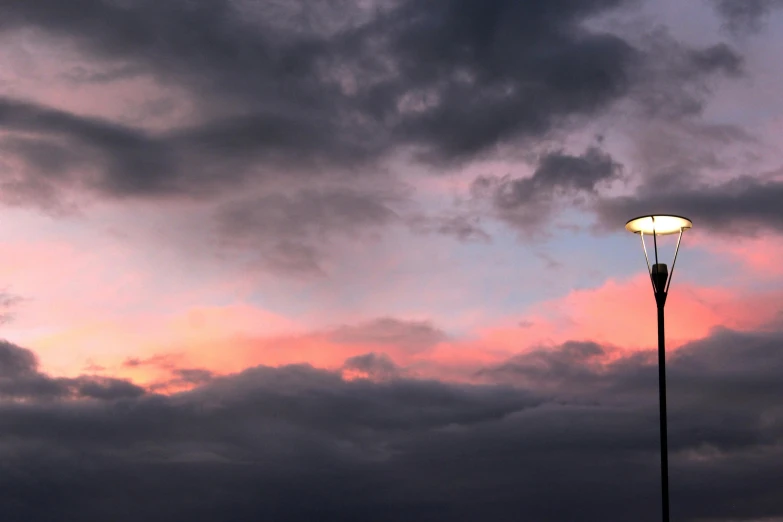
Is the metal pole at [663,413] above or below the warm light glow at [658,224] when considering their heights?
below

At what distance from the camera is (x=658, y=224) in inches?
1206

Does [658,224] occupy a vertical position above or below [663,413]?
above

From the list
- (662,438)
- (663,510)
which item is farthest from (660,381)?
(663,510)

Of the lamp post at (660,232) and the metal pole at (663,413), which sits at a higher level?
the lamp post at (660,232)

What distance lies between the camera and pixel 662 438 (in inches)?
1115

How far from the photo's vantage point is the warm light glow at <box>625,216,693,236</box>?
3044 cm

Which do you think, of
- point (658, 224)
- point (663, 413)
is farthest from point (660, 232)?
point (663, 413)

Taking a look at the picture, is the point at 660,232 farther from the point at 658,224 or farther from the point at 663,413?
the point at 663,413

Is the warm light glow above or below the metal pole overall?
above

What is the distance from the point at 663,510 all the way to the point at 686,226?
306 inches

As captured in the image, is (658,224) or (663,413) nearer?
(663,413)

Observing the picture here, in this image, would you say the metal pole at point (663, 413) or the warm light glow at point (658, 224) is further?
the warm light glow at point (658, 224)

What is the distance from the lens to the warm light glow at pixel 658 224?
99.9 ft

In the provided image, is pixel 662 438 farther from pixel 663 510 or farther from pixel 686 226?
pixel 686 226
